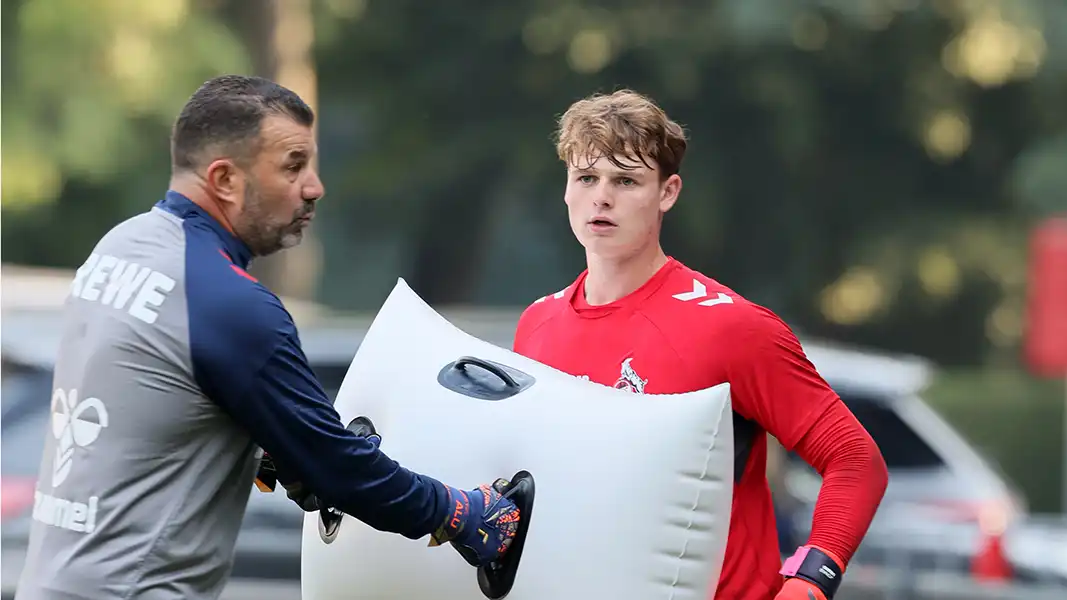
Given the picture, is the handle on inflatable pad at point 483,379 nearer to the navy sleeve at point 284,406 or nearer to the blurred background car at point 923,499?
the navy sleeve at point 284,406

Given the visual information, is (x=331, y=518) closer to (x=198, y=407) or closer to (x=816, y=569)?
(x=198, y=407)

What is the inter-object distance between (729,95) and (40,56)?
21.8 ft

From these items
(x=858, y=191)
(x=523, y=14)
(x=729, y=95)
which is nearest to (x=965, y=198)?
(x=858, y=191)

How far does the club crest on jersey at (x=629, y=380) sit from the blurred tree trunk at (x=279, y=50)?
32.3 ft

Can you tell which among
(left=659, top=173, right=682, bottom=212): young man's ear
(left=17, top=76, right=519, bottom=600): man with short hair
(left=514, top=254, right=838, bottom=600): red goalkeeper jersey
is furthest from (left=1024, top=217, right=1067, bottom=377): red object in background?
(left=17, top=76, right=519, bottom=600): man with short hair

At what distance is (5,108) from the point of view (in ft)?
40.4

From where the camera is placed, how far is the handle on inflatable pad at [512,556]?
9.77 feet

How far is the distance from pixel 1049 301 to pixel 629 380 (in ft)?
34.0

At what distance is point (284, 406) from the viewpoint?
282 centimetres

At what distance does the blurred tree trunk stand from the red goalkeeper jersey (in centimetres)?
976

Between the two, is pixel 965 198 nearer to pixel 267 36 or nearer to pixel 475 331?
pixel 267 36

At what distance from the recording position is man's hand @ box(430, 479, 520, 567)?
2.90 metres

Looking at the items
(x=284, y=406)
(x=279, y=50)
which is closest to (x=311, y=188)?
(x=284, y=406)

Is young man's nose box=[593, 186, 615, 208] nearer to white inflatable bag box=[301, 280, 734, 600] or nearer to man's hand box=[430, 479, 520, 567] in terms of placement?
white inflatable bag box=[301, 280, 734, 600]
